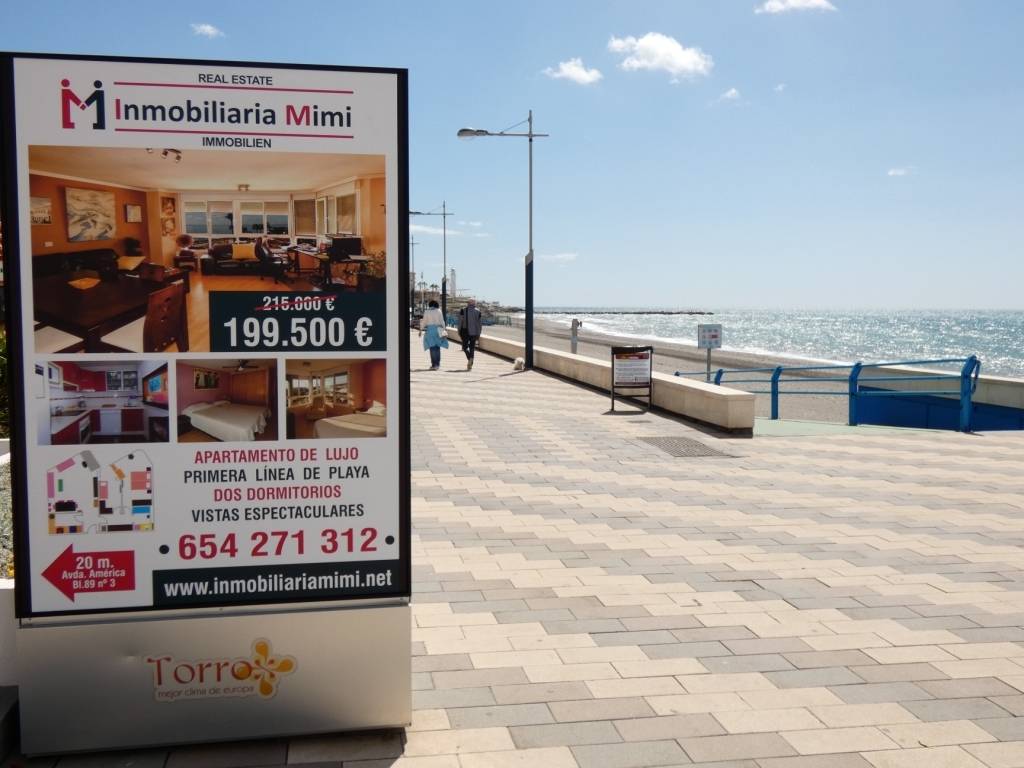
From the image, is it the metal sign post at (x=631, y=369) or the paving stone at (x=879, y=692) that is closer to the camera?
the paving stone at (x=879, y=692)

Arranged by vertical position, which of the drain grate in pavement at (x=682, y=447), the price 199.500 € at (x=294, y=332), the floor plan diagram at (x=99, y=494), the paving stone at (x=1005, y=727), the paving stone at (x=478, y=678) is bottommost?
the paving stone at (x=478, y=678)

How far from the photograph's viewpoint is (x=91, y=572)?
10.9 feet

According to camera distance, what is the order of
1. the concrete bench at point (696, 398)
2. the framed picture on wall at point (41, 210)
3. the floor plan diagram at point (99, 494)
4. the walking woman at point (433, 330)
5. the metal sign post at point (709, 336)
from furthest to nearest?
the walking woman at point (433, 330), the metal sign post at point (709, 336), the concrete bench at point (696, 398), the floor plan diagram at point (99, 494), the framed picture on wall at point (41, 210)

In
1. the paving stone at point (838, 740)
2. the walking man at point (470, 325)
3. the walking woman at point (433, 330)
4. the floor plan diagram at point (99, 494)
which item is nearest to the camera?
the floor plan diagram at point (99, 494)

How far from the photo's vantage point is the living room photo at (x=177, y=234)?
317 centimetres

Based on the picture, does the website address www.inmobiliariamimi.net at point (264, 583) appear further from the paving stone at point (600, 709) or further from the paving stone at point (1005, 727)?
the paving stone at point (1005, 727)

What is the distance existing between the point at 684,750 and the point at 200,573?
6.34 feet

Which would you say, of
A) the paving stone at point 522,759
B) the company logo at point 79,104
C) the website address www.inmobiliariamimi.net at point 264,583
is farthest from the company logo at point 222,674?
the company logo at point 79,104

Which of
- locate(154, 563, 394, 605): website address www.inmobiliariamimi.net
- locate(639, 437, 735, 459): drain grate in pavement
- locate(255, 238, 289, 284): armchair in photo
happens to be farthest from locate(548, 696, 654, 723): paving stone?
locate(639, 437, 735, 459): drain grate in pavement

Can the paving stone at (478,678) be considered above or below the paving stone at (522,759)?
below

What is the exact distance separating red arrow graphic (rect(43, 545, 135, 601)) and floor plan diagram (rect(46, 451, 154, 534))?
0.09 meters

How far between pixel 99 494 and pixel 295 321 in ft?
3.04

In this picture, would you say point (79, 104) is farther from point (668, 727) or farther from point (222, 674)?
point (668, 727)

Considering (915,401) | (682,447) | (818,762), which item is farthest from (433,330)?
(818,762)
